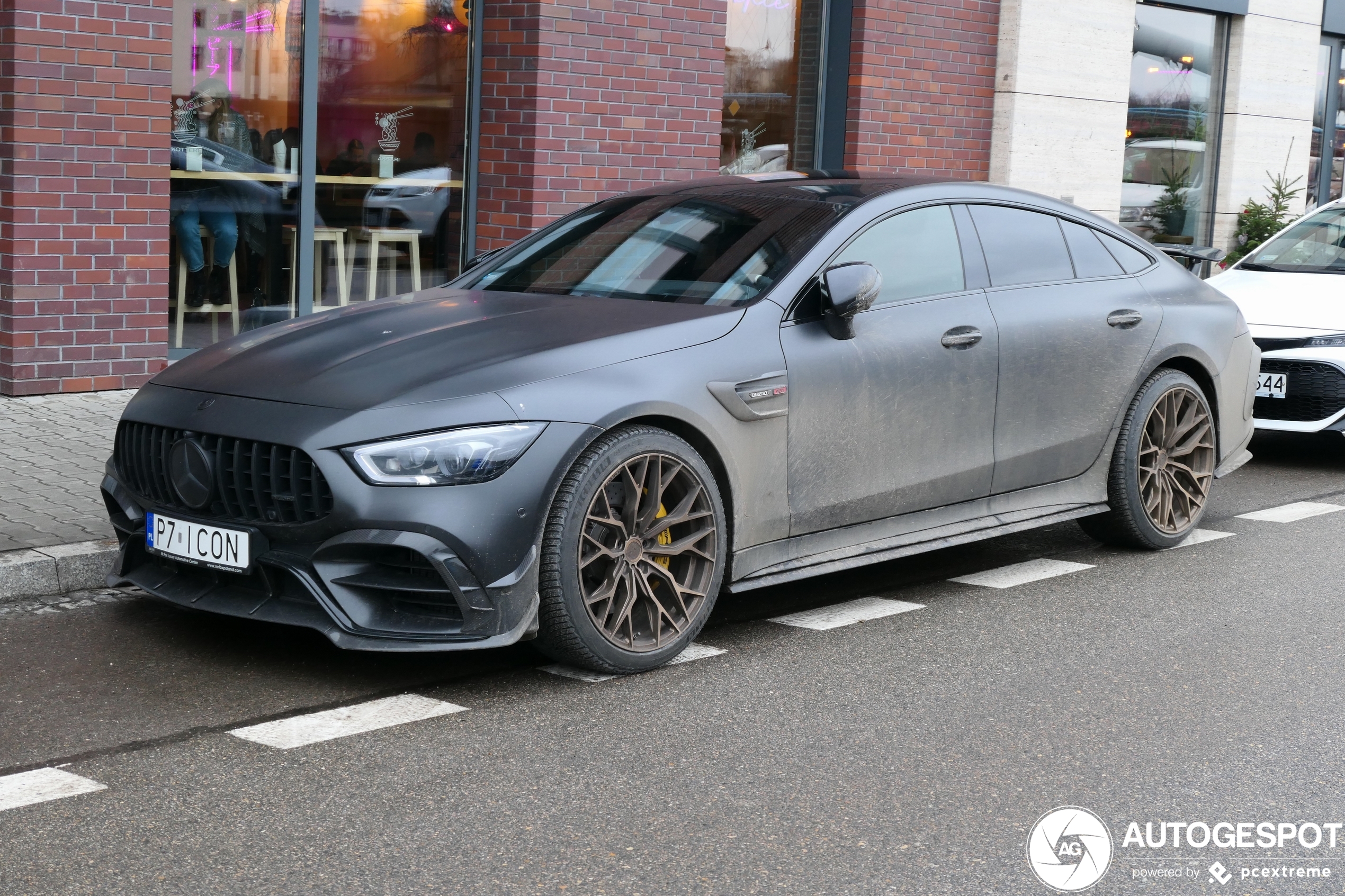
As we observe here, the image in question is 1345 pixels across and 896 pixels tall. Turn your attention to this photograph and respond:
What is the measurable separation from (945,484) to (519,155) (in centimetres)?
609

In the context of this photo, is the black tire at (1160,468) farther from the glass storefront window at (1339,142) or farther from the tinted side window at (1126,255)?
the glass storefront window at (1339,142)

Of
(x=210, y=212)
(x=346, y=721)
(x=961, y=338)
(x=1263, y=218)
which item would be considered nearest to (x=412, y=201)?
(x=210, y=212)

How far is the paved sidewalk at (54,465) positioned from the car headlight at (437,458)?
6.42 ft

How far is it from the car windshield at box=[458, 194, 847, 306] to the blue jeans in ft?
14.8

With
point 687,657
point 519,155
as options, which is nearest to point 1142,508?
point 687,657

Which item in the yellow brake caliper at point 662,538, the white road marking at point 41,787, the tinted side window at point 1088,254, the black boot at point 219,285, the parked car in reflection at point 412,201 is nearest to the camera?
the white road marking at point 41,787

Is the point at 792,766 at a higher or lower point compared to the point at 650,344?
lower

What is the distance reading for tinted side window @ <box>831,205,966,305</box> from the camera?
223 inches

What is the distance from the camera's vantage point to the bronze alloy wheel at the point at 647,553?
4750mm

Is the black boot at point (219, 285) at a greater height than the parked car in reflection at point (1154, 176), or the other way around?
the parked car in reflection at point (1154, 176)

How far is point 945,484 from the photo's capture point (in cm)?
578

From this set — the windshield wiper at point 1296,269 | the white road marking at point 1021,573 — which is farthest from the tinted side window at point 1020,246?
the windshield wiper at point 1296,269

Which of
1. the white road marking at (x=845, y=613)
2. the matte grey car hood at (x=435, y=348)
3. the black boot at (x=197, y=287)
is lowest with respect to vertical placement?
the white road marking at (x=845, y=613)

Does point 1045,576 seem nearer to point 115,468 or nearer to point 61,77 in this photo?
point 115,468
